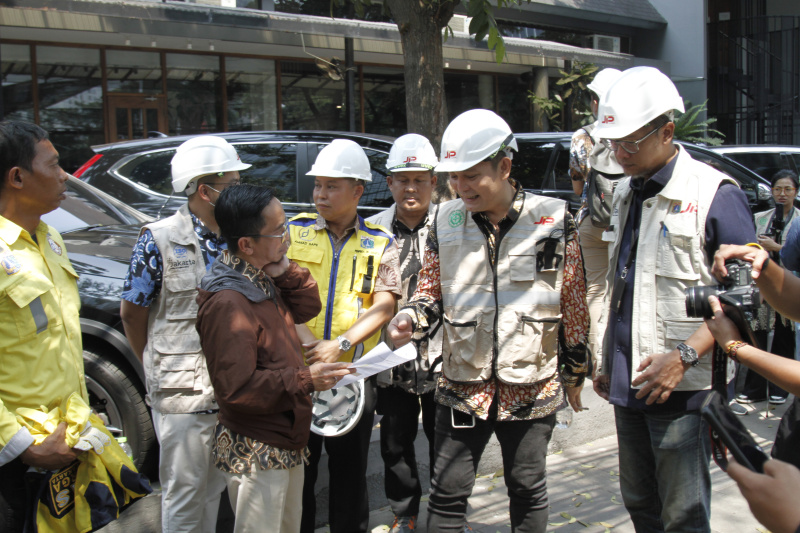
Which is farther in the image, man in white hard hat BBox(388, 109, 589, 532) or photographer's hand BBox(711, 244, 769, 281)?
man in white hard hat BBox(388, 109, 589, 532)

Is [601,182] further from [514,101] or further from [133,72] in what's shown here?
[514,101]

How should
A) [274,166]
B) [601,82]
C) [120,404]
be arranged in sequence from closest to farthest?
[120,404]
[601,82]
[274,166]

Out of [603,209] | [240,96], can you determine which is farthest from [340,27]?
[603,209]

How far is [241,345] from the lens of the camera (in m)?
2.41

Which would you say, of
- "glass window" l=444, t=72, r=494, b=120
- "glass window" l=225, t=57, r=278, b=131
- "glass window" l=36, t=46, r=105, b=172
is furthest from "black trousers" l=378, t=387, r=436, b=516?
"glass window" l=444, t=72, r=494, b=120

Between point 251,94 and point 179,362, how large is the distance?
472 inches

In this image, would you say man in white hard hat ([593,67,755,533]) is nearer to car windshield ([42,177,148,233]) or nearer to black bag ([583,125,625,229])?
black bag ([583,125,625,229])

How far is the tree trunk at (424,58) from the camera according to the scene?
19.7 ft

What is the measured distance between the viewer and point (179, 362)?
3088mm

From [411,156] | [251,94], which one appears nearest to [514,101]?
[251,94]

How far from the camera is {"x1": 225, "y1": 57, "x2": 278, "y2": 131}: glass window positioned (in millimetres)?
13906

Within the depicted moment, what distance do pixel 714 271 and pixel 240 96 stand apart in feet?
42.6

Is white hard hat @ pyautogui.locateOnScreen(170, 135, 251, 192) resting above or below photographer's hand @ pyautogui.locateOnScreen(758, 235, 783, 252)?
above

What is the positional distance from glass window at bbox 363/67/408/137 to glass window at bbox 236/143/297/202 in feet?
30.1
